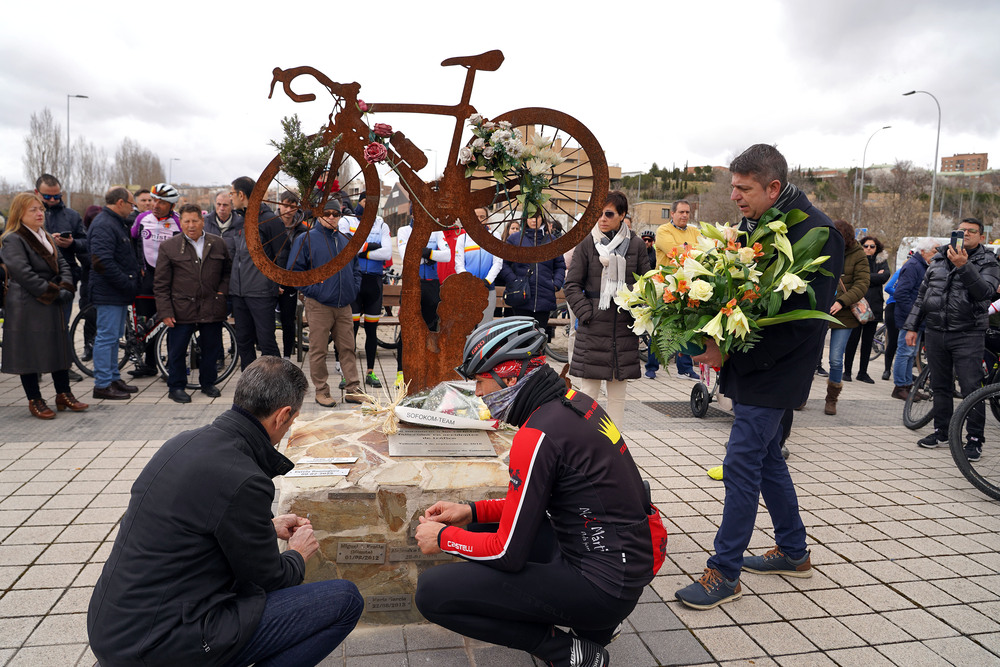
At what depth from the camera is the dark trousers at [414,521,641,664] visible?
2229 mm

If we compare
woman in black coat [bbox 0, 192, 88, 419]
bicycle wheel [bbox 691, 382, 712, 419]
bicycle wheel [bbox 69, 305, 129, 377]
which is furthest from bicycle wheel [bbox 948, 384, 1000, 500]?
bicycle wheel [bbox 69, 305, 129, 377]

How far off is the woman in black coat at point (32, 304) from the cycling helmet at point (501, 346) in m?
4.97

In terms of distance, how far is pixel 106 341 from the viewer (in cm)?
659

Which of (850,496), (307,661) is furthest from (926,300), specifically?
(307,661)

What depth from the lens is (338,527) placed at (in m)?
2.92

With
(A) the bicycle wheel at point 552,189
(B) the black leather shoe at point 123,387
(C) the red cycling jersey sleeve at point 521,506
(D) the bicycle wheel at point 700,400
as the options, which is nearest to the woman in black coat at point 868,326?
(D) the bicycle wheel at point 700,400

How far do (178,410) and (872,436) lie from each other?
6920mm

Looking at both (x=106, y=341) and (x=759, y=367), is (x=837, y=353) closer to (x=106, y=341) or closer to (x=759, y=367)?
(x=759, y=367)

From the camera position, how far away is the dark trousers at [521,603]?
223cm

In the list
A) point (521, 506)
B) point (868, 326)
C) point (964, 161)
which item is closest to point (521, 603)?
point (521, 506)

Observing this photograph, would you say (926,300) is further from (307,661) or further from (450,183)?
(307,661)

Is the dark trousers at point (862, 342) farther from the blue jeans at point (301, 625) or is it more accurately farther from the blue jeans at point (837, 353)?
the blue jeans at point (301, 625)

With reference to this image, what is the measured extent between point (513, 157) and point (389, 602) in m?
2.63

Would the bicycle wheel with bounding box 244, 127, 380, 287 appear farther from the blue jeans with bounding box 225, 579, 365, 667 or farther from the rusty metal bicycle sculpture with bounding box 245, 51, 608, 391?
the blue jeans with bounding box 225, 579, 365, 667
